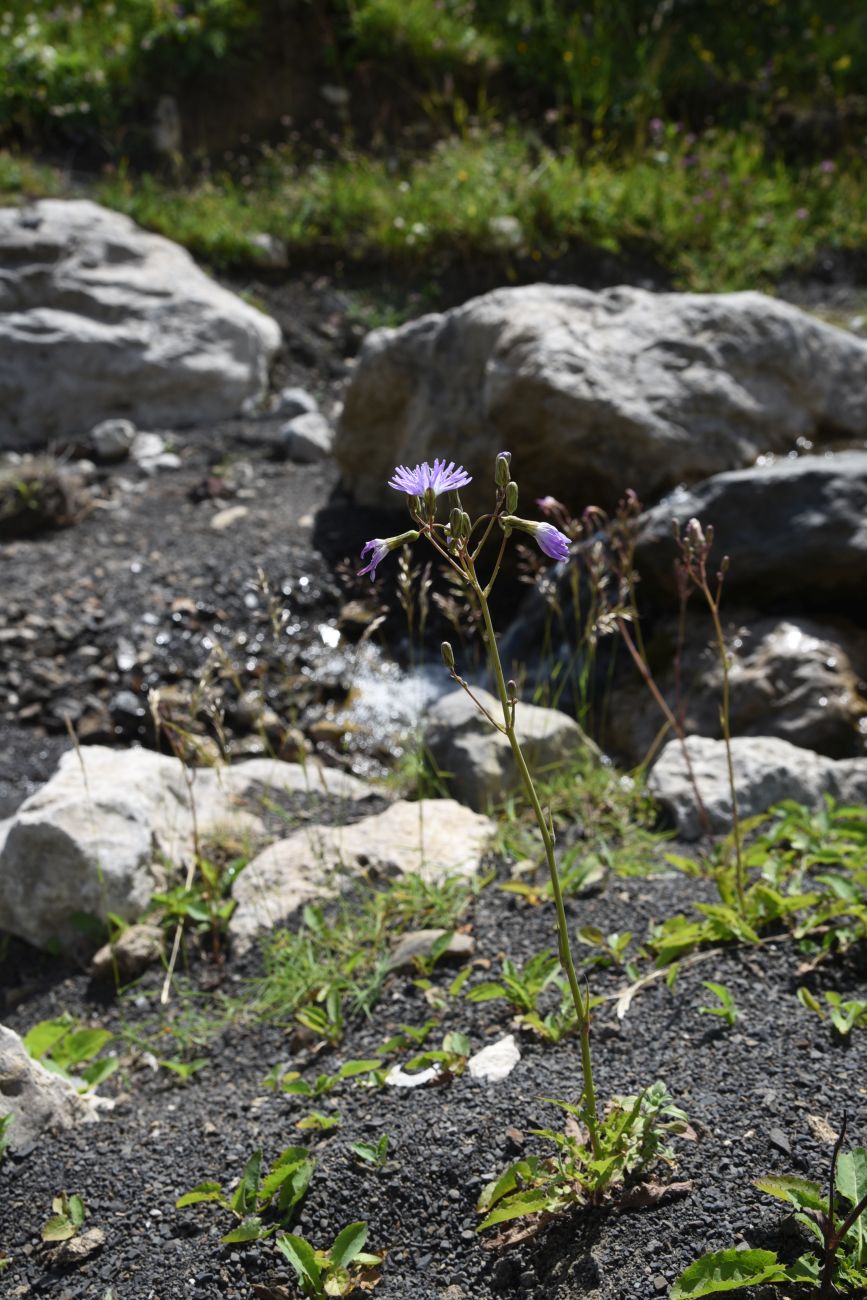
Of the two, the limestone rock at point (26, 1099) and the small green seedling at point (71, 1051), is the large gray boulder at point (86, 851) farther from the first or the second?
the limestone rock at point (26, 1099)

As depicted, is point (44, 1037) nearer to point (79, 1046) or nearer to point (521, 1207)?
point (79, 1046)

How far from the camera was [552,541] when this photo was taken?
5.05 feet

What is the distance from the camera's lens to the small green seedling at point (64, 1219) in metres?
2.11

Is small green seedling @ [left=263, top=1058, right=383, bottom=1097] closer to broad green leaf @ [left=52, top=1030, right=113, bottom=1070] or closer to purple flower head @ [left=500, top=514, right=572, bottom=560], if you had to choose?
broad green leaf @ [left=52, top=1030, right=113, bottom=1070]

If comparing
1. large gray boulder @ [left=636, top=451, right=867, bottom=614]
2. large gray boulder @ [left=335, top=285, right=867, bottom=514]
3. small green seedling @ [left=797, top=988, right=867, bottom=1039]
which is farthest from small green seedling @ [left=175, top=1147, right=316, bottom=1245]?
large gray boulder @ [left=335, top=285, right=867, bottom=514]

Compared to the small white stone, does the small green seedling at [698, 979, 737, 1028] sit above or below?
above

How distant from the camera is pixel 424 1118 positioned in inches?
87.5

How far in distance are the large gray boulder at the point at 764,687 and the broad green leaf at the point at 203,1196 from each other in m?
2.84

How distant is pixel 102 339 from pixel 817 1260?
23.9 ft

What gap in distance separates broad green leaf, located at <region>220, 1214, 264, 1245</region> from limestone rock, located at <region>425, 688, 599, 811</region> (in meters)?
1.92

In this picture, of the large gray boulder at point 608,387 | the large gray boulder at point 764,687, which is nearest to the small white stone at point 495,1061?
the large gray boulder at point 764,687

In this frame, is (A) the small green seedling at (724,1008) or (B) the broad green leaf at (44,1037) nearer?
(A) the small green seedling at (724,1008)

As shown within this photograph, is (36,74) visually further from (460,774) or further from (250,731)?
(460,774)

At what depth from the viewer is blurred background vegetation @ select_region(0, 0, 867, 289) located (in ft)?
29.6
